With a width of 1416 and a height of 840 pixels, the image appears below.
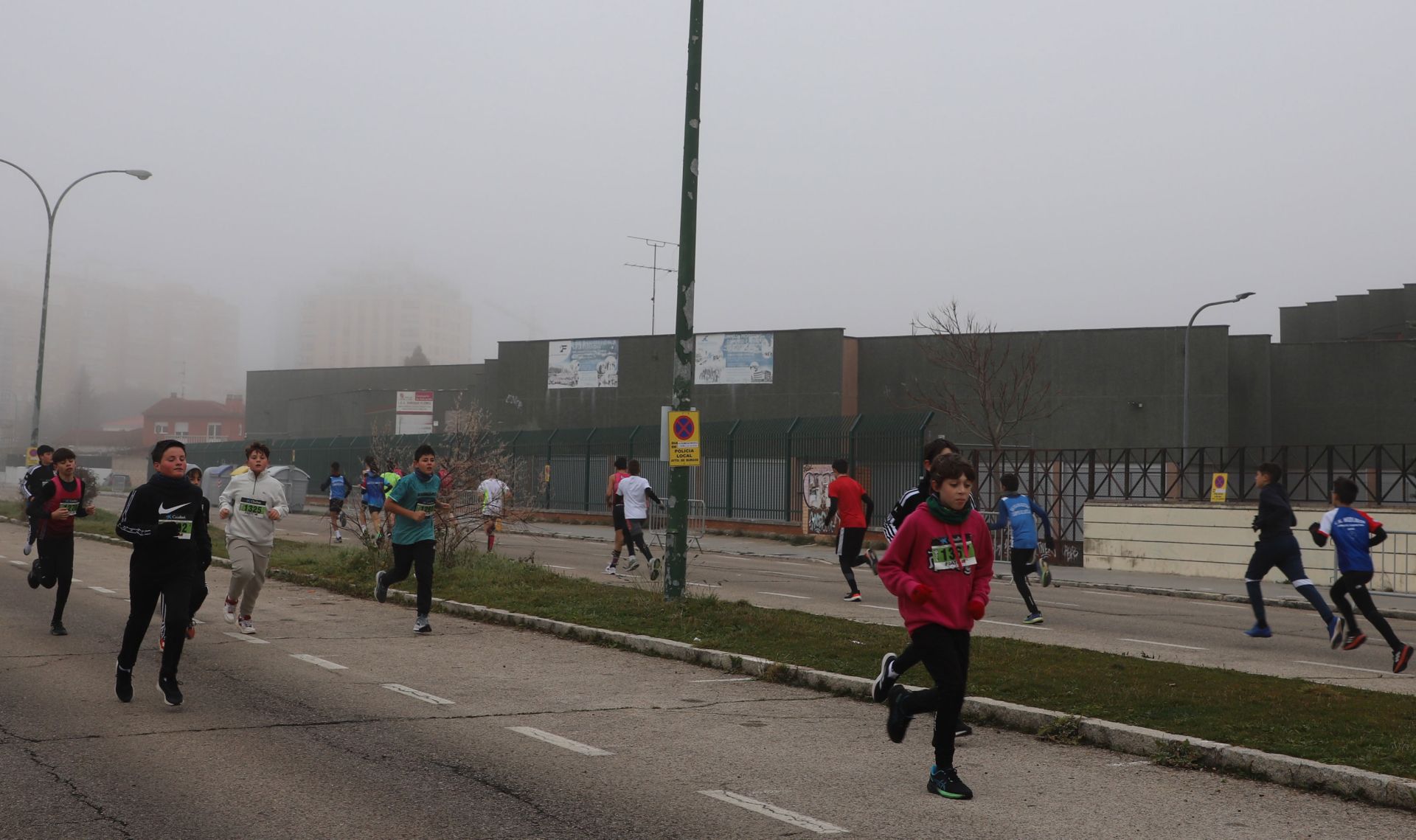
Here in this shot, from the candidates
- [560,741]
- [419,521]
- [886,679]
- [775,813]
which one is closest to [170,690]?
[560,741]

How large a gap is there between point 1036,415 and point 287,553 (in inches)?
1157

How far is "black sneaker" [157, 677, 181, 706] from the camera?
7988mm

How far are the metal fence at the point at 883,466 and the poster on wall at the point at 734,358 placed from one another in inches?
325

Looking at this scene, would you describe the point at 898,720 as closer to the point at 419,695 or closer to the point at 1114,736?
the point at 1114,736

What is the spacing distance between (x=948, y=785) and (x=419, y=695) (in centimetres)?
413

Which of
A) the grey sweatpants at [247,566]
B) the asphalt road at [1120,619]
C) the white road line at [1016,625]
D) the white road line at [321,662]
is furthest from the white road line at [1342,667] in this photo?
the grey sweatpants at [247,566]

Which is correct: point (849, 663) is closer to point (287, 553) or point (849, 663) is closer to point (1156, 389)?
point (287, 553)

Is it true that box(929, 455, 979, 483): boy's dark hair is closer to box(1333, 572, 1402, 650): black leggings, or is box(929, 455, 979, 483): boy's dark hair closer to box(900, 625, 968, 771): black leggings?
box(900, 625, 968, 771): black leggings

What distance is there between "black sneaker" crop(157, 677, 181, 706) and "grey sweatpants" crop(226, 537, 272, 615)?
326 centimetres

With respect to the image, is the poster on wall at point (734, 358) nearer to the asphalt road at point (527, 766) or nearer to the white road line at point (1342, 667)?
the white road line at point (1342, 667)

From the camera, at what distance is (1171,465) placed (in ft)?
88.4

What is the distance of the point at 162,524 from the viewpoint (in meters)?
8.12

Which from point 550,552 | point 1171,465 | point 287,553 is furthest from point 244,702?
point 1171,465

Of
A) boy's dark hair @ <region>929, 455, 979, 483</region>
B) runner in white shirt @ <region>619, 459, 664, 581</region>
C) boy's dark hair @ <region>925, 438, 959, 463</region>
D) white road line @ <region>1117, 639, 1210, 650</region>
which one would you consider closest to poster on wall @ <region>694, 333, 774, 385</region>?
runner in white shirt @ <region>619, 459, 664, 581</region>
